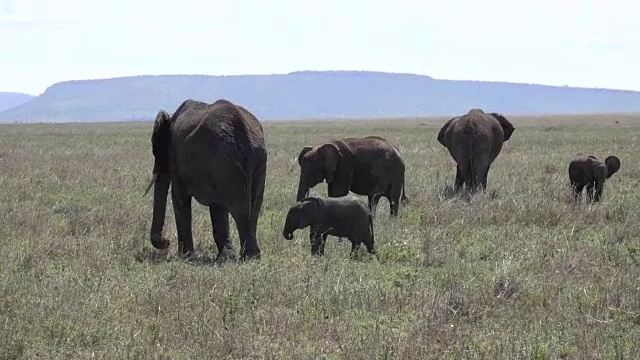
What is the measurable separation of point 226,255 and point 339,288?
2.34 meters

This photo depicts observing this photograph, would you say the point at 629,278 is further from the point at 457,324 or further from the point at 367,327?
the point at 367,327

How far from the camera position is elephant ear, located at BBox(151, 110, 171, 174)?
35.2 feet

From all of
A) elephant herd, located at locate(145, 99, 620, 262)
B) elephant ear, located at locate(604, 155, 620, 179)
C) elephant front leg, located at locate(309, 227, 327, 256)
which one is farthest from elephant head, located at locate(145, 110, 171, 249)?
elephant ear, located at locate(604, 155, 620, 179)

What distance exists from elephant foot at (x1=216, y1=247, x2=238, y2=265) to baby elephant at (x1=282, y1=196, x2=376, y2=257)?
0.64m

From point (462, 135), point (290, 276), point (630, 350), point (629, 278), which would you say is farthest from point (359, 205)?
point (462, 135)

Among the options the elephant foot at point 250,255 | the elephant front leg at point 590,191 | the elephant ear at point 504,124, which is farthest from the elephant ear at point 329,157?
the elephant ear at point 504,124

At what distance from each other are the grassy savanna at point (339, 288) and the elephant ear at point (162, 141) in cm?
105

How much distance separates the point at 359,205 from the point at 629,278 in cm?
333

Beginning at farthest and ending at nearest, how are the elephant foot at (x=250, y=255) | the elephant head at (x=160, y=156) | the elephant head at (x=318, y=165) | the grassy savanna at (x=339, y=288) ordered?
the elephant head at (x=318, y=165)
the elephant head at (x=160, y=156)
the elephant foot at (x=250, y=255)
the grassy savanna at (x=339, y=288)

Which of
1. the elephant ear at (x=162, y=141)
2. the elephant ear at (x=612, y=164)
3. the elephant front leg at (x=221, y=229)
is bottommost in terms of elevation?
the elephant front leg at (x=221, y=229)

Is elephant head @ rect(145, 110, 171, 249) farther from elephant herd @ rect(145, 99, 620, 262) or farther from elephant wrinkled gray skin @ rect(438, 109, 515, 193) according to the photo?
elephant wrinkled gray skin @ rect(438, 109, 515, 193)

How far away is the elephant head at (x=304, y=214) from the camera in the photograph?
33.4 ft

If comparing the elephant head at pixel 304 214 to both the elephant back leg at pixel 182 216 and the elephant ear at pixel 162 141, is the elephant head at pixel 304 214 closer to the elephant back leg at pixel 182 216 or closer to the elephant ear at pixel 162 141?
the elephant back leg at pixel 182 216

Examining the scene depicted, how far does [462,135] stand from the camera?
17203 mm
